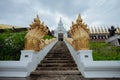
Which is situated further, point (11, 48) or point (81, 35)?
point (11, 48)

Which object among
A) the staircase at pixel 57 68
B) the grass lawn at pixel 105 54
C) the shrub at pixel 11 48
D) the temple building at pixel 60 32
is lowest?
the staircase at pixel 57 68

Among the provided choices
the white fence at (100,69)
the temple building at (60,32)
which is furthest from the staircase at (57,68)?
the temple building at (60,32)

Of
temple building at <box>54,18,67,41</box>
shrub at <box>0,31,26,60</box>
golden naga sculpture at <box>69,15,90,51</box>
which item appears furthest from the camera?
temple building at <box>54,18,67,41</box>

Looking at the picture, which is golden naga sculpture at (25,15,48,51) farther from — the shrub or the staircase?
the shrub

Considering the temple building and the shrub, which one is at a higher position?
the temple building

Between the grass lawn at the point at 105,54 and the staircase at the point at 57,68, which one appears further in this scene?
the grass lawn at the point at 105,54

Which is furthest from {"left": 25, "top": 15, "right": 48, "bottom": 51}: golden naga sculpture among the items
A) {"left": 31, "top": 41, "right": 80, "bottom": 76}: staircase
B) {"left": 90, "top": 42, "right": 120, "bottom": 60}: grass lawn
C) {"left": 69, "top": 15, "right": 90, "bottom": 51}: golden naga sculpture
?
{"left": 90, "top": 42, "right": 120, "bottom": 60}: grass lawn

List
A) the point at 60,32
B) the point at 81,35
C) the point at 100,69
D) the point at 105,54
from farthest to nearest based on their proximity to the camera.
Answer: the point at 60,32 → the point at 105,54 → the point at 81,35 → the point at 100,69

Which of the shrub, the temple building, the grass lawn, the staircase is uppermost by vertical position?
the temple building

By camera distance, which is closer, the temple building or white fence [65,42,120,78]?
white fence [65,42,120,78]

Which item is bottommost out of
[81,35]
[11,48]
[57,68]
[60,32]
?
[57,68]

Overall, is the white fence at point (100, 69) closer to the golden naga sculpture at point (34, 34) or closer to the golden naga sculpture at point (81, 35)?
the golden naga sculpture at point (81, 35)

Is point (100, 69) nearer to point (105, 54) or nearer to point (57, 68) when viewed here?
point (57, 68)

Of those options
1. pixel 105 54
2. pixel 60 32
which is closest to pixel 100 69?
pixel 105 54
